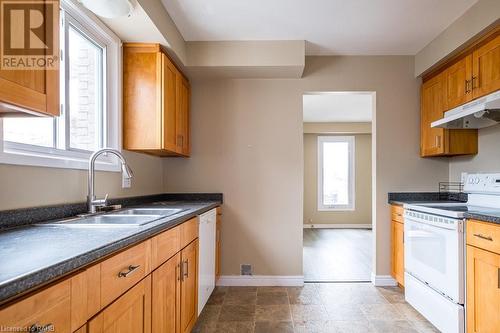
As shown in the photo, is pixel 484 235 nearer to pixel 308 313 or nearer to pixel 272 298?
pixel 308 313

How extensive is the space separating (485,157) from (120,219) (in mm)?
3162

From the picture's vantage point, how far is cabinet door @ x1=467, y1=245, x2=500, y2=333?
1.66 meters

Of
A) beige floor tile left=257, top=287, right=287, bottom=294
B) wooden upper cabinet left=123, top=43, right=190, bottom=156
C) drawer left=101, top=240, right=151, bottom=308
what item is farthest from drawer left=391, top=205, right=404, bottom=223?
drawer left=101, top=240, right=151, bottom=308

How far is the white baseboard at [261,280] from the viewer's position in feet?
9.95

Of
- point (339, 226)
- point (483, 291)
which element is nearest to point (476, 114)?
point (483, 291)

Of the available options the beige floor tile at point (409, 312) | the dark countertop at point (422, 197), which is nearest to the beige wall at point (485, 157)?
the dark countertop at point (422, 197)

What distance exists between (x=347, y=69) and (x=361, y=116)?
3201 millimetres

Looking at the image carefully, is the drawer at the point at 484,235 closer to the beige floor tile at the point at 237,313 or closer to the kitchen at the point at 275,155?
the kitchen at the point at 275,155

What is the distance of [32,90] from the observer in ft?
3.37

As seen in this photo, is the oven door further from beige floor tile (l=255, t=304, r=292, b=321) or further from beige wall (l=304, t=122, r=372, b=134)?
beige wall (l=304, t=122, r=372, b=134)

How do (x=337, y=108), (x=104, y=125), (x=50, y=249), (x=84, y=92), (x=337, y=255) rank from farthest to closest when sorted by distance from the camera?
1. (x=337, y=108)
2. (x=337, y=255)
3. (x=104, y=125)
4. (x=84, y=92)
5. (x=50, y=249)

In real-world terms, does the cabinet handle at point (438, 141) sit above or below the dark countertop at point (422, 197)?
above

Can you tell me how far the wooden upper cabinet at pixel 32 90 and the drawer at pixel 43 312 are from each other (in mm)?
643

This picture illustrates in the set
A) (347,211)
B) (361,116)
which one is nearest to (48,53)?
(361,116)
